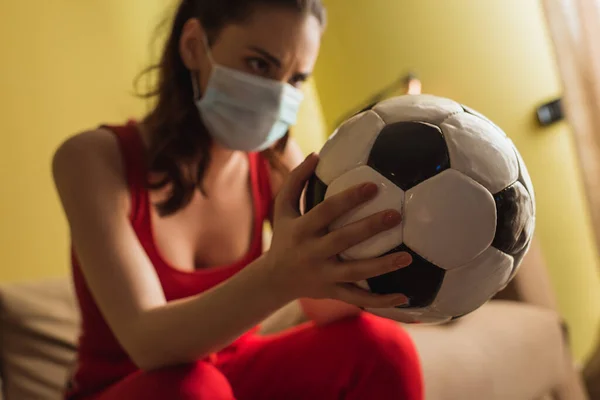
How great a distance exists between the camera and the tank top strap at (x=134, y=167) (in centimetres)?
92

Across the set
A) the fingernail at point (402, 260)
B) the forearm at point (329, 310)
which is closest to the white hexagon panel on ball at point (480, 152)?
the fingernail at point (402, 260)

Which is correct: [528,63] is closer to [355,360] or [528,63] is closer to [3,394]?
[355,360]

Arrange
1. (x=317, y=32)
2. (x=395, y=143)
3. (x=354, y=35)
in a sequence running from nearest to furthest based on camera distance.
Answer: (x=395, y=143)
(x=317, y=32)
(x=354, y=35)

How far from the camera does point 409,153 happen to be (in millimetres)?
564

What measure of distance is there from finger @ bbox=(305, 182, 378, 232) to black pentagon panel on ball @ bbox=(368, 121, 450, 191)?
31 millimetres

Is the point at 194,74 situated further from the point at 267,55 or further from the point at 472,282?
the point at 472,282

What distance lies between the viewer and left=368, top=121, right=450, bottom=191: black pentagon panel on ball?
1.81ft

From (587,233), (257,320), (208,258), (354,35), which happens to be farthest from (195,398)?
(354,35)

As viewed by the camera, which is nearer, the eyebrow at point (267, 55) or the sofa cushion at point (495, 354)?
the eyebrow at point (267, 55)

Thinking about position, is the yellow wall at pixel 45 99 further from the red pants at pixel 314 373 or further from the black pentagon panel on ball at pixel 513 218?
the black pentagon panel on ball at pixel 513 218

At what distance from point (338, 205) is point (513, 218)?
0.18 meters

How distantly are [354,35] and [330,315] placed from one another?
1598 mm

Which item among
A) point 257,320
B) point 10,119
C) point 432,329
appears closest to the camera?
point 257,320

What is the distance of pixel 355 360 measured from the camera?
Answer: 796 millimetres
